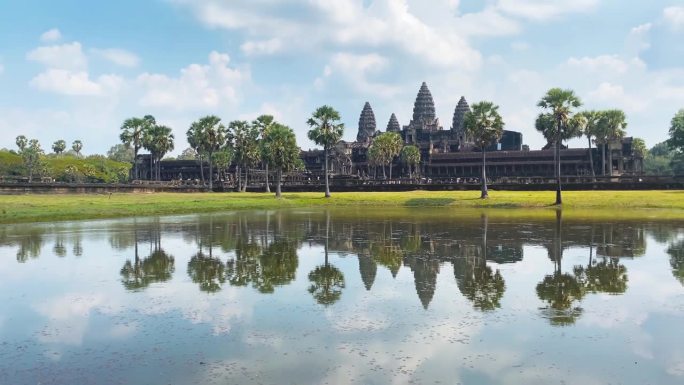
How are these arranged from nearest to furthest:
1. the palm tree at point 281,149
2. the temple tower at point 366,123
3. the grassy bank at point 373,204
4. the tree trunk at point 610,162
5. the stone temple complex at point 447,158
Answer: the grassy bank at point 373,204 → the palm tree at point 281,149 → the tree trunk at point 610,162 → the stone temple complex at point 447,158 → the temple tower at point 366,123

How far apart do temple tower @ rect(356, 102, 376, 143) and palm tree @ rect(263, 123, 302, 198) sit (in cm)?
9642

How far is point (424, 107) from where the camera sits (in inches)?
6811

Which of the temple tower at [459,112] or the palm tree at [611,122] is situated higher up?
the temple tower at [459,112]

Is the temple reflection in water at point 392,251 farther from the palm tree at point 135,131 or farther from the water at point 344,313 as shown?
the palm tree at point 135,131

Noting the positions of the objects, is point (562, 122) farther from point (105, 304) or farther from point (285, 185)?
point (105, 304)

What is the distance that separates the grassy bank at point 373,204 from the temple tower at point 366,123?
351 ft

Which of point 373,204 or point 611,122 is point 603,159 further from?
point 373,204

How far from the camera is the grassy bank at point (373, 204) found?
4491 cm

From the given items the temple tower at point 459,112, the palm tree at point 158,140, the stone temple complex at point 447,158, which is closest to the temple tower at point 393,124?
the stone temple complex at point 447,158

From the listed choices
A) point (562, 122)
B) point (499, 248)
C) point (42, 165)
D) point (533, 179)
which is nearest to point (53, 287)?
point (499, 248)

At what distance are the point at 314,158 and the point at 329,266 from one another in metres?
132

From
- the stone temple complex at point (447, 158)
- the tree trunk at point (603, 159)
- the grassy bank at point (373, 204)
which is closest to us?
the grassy bank at point (373, 204)

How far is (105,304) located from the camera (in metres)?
14.5

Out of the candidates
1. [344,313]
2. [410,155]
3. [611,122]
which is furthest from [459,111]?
[344,313]
